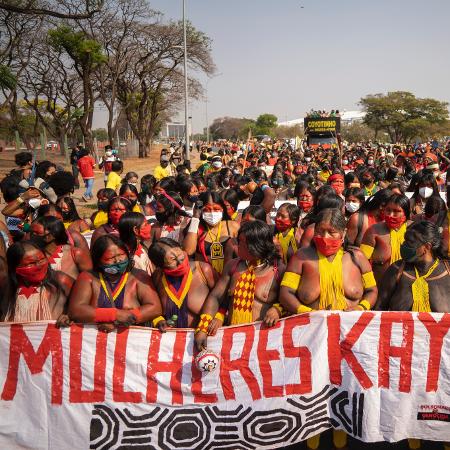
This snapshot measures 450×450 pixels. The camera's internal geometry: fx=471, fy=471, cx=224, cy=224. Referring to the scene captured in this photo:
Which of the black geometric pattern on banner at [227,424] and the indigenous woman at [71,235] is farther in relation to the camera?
the indigenous woman at [71,235]

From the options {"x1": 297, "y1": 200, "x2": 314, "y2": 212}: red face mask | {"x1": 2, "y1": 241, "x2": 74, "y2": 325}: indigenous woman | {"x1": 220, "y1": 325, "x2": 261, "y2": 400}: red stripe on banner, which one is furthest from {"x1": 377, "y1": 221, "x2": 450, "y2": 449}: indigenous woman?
{"x1": 297, "y1": 200, "x2": 314, "y2": 212}: red face mask

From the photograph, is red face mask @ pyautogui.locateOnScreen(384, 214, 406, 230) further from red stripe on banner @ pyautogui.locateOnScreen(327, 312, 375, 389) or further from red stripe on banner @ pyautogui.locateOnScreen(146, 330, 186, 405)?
red stripe on banner @ pyautogui.locateOnScreen(146, 330, 186, 405)

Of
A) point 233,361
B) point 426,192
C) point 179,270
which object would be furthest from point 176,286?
point 426,192

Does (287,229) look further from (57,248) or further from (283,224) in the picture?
(57,248)

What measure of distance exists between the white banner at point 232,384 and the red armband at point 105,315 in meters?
0.17

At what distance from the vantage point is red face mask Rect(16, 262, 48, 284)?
342 centimetres

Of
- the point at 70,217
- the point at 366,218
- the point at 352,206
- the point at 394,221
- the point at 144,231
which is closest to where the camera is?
the point at 394,221

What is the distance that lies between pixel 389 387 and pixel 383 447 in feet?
1.86

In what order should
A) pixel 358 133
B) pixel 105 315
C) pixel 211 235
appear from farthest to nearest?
pixel 358 133
pixel 211 235
pixel 105 315

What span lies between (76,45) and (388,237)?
28322mm

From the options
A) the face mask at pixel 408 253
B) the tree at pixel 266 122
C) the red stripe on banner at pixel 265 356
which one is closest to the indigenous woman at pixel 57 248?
the red stripe on banner at pixel 265 356

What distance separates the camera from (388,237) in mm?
4457

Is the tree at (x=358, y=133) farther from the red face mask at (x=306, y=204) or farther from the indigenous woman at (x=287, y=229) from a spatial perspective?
the indigenous woman at (x=287, y=229)

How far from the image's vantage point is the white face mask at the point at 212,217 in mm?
4719
